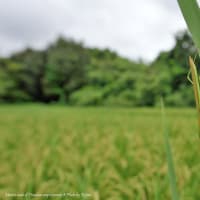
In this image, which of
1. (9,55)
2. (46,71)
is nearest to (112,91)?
(46,71)

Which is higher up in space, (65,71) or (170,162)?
(65,71)

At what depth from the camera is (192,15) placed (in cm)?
25

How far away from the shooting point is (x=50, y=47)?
27312mm

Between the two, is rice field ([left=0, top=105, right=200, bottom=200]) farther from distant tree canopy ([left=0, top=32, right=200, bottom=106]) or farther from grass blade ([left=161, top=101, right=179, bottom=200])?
distant tree canopy ([left=0, top=32, right=200, bottom=106])

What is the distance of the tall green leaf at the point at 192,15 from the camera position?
252mm

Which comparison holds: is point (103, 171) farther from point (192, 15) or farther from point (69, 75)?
point (69, 75)

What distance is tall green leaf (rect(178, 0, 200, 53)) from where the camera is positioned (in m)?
0.25

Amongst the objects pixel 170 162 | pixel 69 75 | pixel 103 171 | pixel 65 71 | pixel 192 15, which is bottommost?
pixel 103 171

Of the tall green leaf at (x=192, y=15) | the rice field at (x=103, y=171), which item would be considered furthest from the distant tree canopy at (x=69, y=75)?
the tall green leaf at (x=192, y=15)

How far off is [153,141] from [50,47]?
2531 cm

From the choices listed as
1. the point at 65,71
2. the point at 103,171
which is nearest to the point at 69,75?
the point at 65,71

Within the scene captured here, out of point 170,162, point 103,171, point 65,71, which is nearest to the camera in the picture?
point 170,162

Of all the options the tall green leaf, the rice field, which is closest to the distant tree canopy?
the rice field

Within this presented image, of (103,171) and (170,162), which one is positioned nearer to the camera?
(170,162)
